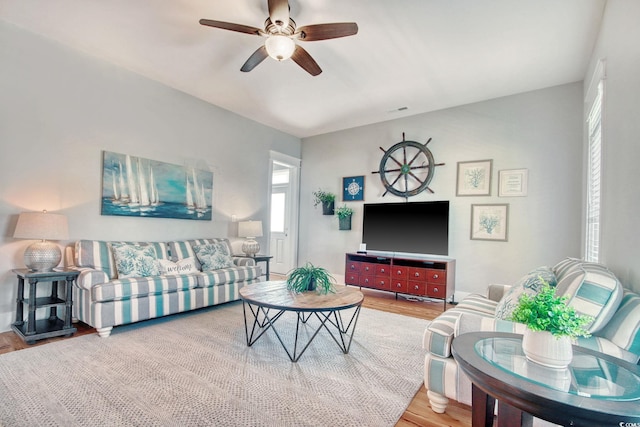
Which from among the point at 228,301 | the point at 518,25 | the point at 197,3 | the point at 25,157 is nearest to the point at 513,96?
the point at 518,25

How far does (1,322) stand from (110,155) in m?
1.90

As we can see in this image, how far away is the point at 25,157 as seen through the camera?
300 centimetres

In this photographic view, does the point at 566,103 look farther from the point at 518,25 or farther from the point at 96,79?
the point at 96,79

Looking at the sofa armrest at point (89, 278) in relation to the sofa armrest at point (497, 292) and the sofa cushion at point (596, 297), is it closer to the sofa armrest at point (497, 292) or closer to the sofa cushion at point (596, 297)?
the sofa cushion at point (596, 297)

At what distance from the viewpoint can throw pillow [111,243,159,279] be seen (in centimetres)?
320

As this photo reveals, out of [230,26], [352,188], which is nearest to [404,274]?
[352,188]

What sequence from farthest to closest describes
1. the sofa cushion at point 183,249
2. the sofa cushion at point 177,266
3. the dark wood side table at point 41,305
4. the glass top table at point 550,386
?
1. the sofa cushion at point 183,249
2. the sofa cushion at point 177,266
3. the dark wood side table at point 41,305
4. the glass top table at point 550,386

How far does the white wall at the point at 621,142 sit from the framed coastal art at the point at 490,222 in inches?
66.9

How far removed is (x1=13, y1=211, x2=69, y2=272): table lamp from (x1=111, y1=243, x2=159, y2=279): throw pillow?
0.49m

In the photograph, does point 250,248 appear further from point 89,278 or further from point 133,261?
point 89,278

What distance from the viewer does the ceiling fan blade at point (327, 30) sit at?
2.32 m

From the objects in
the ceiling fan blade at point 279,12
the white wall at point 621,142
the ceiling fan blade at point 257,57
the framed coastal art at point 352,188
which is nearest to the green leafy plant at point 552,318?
the white wall at point 621,142

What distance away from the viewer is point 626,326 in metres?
1.35

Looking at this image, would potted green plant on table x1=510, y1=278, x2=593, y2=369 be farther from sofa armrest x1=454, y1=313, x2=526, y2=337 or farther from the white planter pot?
sofa armrest x1=454, y1=313, x2=526, y2=337
